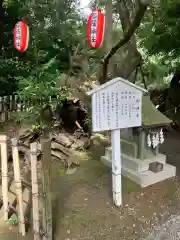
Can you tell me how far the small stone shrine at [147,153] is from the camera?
4.66 metres

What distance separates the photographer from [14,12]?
938cm

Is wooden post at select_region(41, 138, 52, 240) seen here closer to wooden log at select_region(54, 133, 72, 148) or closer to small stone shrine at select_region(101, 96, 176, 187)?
small stone shrine at select_region(101, 96, 176, 187)

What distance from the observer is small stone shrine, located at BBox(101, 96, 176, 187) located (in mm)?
4664

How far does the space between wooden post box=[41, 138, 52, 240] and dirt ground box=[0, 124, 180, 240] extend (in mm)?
270

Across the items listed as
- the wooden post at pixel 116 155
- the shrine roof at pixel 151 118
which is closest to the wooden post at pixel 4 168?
the wooden post at pixel 116 155

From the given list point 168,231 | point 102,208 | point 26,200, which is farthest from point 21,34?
point 168,231

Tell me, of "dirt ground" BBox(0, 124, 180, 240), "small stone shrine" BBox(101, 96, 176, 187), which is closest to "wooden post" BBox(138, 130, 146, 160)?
"small stone shrine" BBox(101, 96, 176, 187)

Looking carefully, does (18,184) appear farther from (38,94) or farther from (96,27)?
(38,94)

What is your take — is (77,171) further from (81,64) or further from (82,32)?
(82,32)

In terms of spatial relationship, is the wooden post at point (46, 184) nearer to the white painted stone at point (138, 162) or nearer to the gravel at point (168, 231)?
the gravel at point (168, 231)

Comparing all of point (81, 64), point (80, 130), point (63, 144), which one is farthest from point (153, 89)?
point (63, 144)

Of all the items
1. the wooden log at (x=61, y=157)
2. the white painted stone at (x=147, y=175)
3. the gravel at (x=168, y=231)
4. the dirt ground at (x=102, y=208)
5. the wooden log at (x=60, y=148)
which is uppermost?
the wooden log at (x=60, y=148)

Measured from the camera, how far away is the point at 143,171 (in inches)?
188

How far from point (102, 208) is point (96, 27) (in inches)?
125
